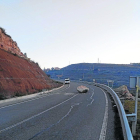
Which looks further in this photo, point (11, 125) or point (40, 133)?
point (11, 125)

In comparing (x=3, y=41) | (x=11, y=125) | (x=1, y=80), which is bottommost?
(x=11, y=125)

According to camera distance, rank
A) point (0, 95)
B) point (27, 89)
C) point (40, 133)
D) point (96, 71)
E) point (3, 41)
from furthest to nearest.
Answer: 1. point (96, 71)
2. point (3, 41)
3. point (27, 89)
4. point (0, 95)
5. point (40, 133)

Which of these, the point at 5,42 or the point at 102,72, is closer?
the point at 5,42

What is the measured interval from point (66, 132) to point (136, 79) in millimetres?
3595

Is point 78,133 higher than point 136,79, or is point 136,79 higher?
point 136,79

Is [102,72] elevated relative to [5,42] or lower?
lower

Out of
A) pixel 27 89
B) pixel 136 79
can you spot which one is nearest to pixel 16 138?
pixel 136 79

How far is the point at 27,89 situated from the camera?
83.8 feet

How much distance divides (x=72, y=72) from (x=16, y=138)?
384ft

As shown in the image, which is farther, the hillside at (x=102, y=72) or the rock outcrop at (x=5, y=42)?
the hillside at (x=102, y=72)

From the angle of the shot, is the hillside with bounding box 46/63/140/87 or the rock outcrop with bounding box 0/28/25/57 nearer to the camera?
the rock outcrop with bounding box 0/28/25/57

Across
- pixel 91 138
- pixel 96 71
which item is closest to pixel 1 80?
pixel 91 138

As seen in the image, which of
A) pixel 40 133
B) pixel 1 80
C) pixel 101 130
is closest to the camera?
pixel 40 133

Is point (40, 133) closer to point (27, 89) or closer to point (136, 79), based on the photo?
point (136, 79)
